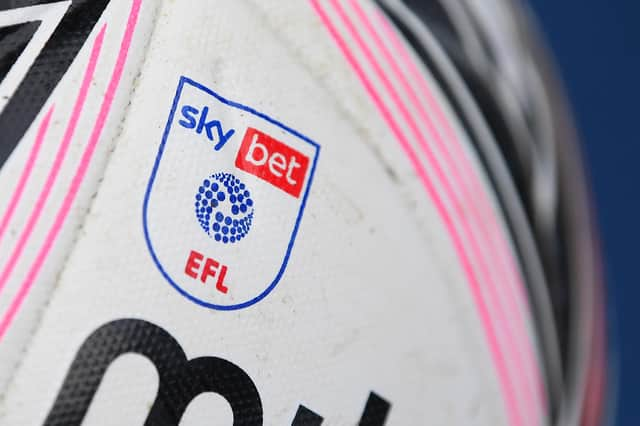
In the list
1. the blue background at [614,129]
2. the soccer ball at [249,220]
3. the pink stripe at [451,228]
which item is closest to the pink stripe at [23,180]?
the soccer ball at [249,220]

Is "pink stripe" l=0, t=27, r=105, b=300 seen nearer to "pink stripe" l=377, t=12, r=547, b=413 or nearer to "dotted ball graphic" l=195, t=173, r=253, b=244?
"dotted ball graphic" l=195, t=173, r=253, b=244

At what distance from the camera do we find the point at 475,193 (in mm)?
863

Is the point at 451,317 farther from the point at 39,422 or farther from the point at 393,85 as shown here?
the point at 39,422

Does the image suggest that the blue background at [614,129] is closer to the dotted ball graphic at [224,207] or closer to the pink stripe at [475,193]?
the pink stripe at [475,193]

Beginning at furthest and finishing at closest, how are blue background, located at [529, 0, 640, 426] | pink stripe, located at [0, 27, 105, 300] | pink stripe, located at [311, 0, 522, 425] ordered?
blue background, located at [529, 0, 640, 426] → pink stripe, located at [311, 0, 522, 425] → pink stripe, located at [0, 27, 105, 300]

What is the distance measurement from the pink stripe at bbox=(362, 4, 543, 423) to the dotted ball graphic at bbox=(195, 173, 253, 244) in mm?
215

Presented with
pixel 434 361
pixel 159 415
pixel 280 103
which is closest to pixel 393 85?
pixel 280 103

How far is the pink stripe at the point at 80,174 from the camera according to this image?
24.2 inches

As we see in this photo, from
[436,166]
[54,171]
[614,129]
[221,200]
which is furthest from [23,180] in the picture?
[614,129]

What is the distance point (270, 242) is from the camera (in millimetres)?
680

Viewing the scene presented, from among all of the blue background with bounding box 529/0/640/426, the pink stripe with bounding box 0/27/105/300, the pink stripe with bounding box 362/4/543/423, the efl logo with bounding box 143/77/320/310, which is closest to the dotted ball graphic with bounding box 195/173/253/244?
the efl logo with bounding box 143/77/320/310

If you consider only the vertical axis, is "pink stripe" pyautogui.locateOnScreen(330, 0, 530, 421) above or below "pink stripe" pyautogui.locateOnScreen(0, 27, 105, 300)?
above

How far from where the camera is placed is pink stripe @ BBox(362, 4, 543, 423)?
2.65 ft

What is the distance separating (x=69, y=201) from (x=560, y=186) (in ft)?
1.93
